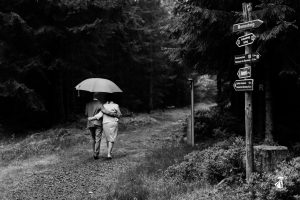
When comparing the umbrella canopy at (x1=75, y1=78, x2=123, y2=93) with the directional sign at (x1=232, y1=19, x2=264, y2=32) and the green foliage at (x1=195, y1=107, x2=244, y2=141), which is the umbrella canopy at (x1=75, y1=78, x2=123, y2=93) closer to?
the green foliage at (x1=195, y1=107, x2=244, y2=141)

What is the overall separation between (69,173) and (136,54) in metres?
17.6

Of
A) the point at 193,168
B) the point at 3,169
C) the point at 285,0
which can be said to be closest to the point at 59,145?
the point at 3,169

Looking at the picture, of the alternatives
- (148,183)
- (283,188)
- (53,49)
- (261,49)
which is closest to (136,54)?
(53,49)

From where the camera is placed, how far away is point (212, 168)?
7.27 metres

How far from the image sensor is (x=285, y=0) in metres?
8.68

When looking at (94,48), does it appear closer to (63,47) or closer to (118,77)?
(63,47)

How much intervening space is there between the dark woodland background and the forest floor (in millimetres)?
3113

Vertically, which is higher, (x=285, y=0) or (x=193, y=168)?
(x=285, y=0)

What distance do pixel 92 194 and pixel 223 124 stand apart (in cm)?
725

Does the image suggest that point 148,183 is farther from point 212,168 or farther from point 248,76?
point 248,76

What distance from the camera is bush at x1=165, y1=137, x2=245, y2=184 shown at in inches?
281

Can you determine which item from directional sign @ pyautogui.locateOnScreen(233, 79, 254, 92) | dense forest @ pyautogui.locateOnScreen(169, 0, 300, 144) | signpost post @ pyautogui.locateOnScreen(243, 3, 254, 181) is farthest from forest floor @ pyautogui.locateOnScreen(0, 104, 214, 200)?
dense forest @ pyautogui.locateOnScreen(169, 0, 300, 144)

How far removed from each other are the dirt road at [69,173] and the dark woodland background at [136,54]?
156 inches

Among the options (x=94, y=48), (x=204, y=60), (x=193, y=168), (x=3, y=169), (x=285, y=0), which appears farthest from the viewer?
(x=94, y=48)
